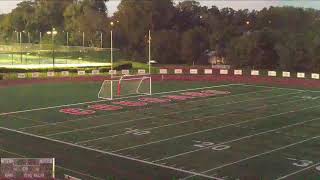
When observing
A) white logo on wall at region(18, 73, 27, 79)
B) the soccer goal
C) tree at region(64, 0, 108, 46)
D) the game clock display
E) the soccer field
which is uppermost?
tree at region(64, 0, 108, 46)

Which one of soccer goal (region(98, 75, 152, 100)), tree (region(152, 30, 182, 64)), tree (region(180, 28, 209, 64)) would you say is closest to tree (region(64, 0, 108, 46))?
tree (region(152, 30, 182, 64))

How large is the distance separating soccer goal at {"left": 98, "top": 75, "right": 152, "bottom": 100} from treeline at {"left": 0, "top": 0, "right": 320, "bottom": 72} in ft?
91.2

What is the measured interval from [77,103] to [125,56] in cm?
4905

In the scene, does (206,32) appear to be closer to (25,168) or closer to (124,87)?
(124,87)

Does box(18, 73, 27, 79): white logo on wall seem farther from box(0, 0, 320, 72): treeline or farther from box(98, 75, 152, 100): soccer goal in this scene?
box(0, 0, 320, 72): treeline

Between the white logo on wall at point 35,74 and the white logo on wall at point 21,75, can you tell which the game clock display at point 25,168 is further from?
the white logo on wall at point 35,74

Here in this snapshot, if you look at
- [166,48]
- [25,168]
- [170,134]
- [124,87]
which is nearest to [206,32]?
[166,48]

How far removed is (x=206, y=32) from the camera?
79938 millimetres

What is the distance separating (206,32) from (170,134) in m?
57.1

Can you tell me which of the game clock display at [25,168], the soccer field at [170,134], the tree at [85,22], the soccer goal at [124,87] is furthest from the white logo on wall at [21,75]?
the game clock display at [25,168]

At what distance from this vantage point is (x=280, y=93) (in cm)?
4109

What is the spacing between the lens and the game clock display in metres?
→ 13.3

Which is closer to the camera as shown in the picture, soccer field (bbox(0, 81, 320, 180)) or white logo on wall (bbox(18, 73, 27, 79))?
soccer field (bbox(0, 81, 320, 180))

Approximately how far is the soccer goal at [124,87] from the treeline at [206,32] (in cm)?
2781
